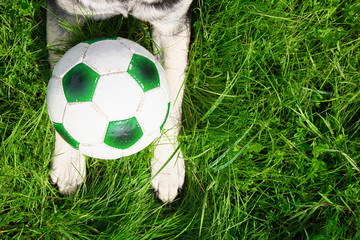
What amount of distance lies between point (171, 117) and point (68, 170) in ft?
3.05

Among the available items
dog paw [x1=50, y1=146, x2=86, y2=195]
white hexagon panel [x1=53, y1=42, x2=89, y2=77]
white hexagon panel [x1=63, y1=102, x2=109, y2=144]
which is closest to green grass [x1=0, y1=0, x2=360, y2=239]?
dog paw [x1=50, y1=146, x2=86, y2=195]

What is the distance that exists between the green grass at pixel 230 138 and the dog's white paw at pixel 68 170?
0.07 m

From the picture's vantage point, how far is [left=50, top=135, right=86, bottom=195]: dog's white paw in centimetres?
225

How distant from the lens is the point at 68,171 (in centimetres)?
229

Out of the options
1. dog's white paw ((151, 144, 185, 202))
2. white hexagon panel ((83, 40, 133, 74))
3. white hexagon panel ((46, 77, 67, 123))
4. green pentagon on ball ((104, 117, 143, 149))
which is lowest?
dog's white paw ((151, 144, 185, 202))

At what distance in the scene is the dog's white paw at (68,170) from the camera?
225 centimetres

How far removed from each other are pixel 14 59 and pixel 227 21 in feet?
6.45

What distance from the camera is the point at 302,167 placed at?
2.51 metres

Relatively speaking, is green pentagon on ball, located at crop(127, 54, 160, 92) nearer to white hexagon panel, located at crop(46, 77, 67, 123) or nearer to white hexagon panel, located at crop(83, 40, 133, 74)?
white hexagon panel, located at crop(83, 40, 133, 74)

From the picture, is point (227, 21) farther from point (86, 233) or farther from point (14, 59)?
point (86, 233)

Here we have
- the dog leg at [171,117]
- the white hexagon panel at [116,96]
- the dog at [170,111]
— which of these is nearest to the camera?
the white hexagon panel at [116,96]

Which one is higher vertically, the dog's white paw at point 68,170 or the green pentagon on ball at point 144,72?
the green pentagon on ball at point 144,72

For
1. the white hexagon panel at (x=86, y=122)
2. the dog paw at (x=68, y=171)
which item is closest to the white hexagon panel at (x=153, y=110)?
the white hexagon panel at (x=86, y=122)

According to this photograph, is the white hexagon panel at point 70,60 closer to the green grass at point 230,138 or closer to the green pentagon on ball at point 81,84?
the green pentagon on ball at point 81,84
